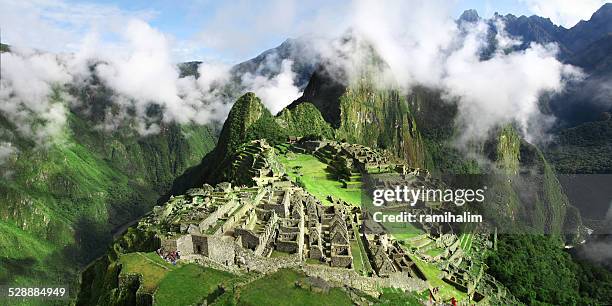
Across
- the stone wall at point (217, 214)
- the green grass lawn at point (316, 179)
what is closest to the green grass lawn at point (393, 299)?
the stone wall at point (217, 214)

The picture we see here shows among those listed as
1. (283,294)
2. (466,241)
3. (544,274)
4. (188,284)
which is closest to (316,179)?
(466,241)

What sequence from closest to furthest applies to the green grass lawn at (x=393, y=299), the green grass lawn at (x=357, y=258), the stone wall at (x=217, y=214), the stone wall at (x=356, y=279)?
the green grass lawn at (x=393, y=299), the stone wall at (x=356, y=279), the stone wall at (x=217, y=214), the green grass lawn at (x=357, y=258)

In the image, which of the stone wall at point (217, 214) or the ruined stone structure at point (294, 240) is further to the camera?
the stone wall at point (217, 214)

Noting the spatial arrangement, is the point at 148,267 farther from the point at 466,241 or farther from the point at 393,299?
the point at 466,241

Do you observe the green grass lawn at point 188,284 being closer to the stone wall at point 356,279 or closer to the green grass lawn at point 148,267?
the green grass lawn at point 148,267

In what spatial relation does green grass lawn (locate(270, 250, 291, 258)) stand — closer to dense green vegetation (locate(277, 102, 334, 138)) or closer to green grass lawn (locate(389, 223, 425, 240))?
green grass lawn (locate(389, 223, 425, 240))

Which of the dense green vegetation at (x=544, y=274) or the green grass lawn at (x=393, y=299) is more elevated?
the green grass lawn at (x=393, y=299)

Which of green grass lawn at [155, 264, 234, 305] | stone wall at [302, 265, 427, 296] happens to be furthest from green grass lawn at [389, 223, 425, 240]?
green grass lawn at [155, 264, 234, 305]

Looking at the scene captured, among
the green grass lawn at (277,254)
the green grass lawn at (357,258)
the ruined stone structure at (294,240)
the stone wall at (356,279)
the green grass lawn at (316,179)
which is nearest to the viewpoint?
the stone wall at (356,279)

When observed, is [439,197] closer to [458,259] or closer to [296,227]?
[458,259]
